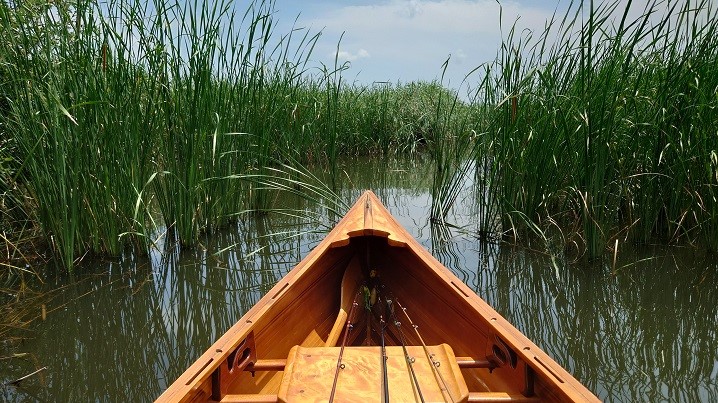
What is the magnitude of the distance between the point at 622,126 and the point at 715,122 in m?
0.55

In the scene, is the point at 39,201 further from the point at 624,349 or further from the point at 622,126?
the point at 622,126

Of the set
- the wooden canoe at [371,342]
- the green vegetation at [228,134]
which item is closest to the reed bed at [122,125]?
the green vegetation at [228,134]

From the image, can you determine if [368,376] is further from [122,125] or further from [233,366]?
[122,125]

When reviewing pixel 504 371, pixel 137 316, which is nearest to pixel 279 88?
pixel 137 316

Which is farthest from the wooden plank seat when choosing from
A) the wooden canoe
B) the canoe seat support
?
the canoe seat support

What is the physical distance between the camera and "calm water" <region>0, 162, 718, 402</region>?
254 centimetres

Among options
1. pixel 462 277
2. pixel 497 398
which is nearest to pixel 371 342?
pixel 497 398

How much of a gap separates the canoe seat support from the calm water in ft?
1.80

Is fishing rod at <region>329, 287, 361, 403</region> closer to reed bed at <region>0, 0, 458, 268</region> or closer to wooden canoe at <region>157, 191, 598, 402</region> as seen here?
wooden canoe at <region>157, 191, 598, 402</region>

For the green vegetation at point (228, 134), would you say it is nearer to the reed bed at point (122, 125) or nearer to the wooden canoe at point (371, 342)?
the reed bed at point (122, 125)

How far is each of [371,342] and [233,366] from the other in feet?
2.63

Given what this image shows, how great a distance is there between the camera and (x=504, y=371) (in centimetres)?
208

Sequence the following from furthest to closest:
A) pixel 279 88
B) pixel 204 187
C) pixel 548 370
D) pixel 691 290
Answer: pixel 279 88 < pixel 204 187 < pixel 691 290 < pixel 548 370

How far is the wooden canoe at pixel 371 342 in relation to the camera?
183 cm
